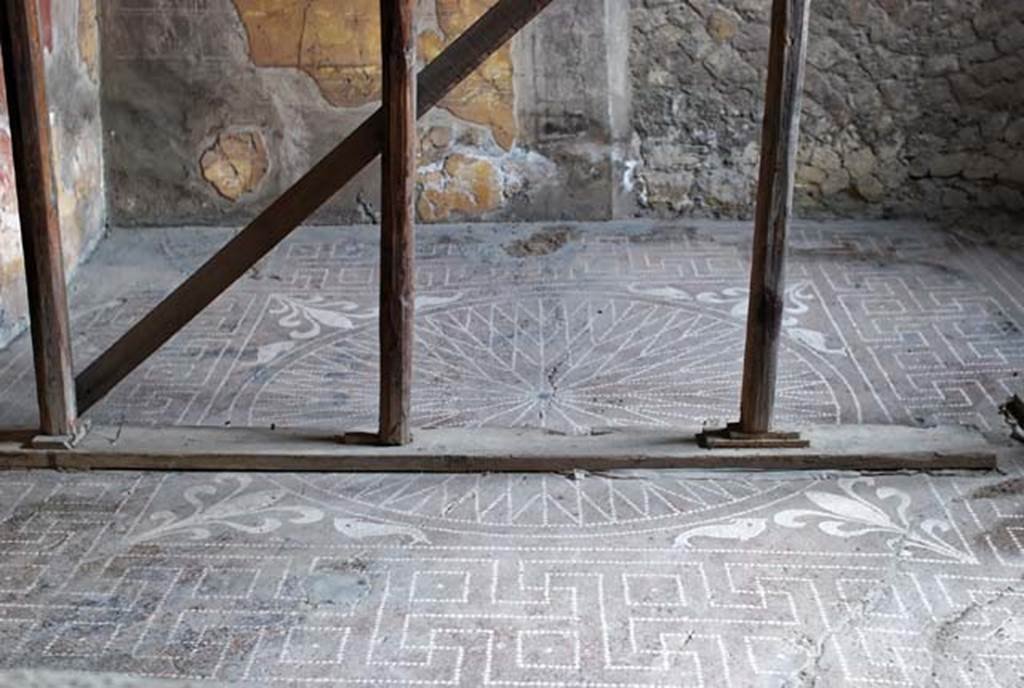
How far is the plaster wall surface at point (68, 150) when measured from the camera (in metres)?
4.70

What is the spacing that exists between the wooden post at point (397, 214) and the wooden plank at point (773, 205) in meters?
0.93

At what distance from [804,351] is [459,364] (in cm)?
115

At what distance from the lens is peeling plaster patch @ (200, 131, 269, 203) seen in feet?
19.2

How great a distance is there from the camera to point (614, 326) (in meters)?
4.83

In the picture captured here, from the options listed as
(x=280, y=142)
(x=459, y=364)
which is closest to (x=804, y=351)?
(x=459, y=364)

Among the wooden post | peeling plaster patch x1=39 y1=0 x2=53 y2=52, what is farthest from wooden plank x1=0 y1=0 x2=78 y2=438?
peeling plaster patch x1=39 y1=0 x2=53 y2=52

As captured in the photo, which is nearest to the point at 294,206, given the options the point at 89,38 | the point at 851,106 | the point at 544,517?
the point at 544,517

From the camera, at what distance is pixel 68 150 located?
5367mm

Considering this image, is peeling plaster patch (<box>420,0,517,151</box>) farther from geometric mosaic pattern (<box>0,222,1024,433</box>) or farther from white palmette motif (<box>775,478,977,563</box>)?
white palmette motif (<box>775,478,977,563</box>)

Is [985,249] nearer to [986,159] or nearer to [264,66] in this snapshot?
[986,159]

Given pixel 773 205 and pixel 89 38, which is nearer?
pixel 773 205

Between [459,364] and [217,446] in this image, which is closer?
[217,446]

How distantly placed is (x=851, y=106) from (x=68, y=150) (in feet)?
10.5

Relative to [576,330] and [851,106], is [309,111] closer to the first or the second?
[576,330]
